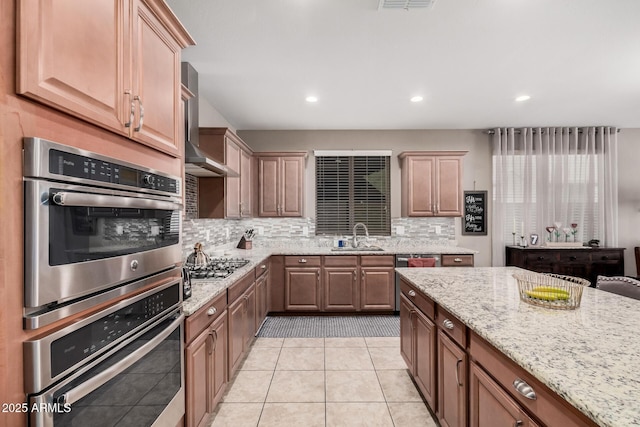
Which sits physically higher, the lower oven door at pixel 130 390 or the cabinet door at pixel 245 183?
the cabinet door at pixel 245 183

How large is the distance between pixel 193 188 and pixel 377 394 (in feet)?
8.59

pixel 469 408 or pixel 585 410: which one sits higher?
pixel 585 410

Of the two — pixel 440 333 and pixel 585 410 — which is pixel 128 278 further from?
pixel 440 333

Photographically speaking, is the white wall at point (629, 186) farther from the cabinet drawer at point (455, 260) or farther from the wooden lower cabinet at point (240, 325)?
the wooden lower cabinet at point (240, 325)

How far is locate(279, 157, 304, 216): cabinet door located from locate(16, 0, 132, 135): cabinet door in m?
3.44

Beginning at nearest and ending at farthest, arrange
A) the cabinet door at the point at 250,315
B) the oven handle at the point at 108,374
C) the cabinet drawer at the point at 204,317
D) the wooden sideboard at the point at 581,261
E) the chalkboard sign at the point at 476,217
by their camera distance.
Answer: the oven handle at the point at 108,374 < the cabinet drawer at the point at 204,317 < the cabinet door at the point at 250,315 < the wooden sideboard at the point at 581,261 < the chalkboard sign at the point at 476,217

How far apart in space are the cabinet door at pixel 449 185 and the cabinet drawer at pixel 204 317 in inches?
140

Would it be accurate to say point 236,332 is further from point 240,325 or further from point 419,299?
point 419,299

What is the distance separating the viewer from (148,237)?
1226 mm

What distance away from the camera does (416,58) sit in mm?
2691

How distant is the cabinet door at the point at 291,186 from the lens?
455cm

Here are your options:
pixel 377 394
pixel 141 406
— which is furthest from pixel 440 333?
pixel 141 406

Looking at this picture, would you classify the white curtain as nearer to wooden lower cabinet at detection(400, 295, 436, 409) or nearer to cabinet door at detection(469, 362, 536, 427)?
wooden lower cabinet at detection(400, 295, 436, 409)

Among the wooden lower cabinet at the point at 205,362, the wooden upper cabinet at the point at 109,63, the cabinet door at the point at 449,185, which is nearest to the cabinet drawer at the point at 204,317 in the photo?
the wooden lower cabinet at the point at 205,362
